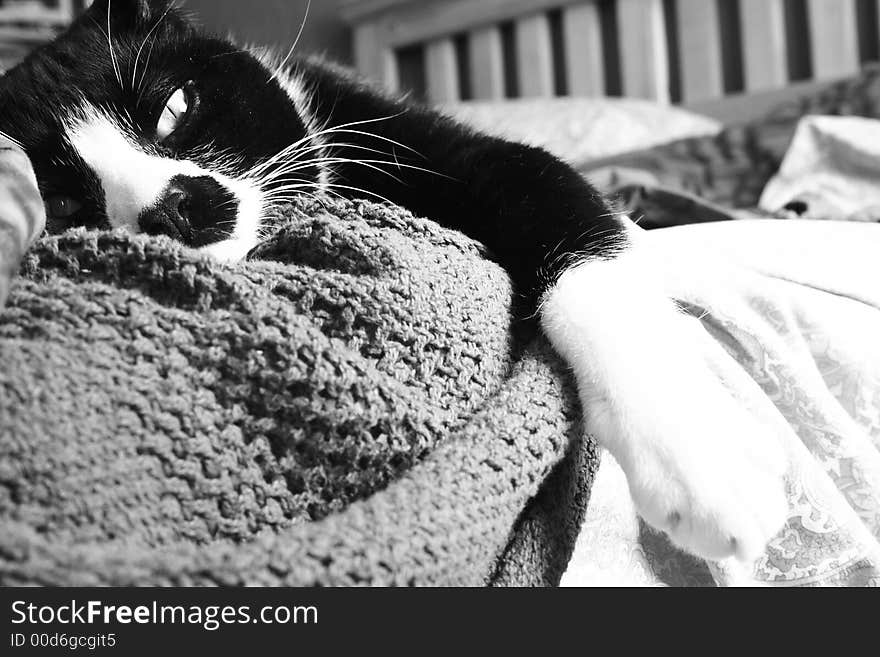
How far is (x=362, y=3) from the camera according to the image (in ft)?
9.08

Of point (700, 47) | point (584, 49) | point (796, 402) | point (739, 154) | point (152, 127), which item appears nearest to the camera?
point (796, 402)

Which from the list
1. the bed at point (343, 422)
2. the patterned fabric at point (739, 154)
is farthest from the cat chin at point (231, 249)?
the patterned fabric at point (739, 154)

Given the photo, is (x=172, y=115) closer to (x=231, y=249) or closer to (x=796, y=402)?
(x=231, y=249)

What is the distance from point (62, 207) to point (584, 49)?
207 cm

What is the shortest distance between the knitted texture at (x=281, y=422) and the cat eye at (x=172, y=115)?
0.26 m

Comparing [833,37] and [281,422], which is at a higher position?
[281,422]

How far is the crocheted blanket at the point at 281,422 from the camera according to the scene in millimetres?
358

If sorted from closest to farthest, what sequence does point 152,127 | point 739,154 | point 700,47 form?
1. point 152,127
2. point 739,154
3. point 700,47

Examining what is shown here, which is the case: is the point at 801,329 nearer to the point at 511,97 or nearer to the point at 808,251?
the point at 808,251

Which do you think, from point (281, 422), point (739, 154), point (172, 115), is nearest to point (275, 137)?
point (172, 115)

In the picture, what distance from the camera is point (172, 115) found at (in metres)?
0.73

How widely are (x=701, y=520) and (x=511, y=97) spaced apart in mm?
2425

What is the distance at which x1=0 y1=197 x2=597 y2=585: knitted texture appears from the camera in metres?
0.36
